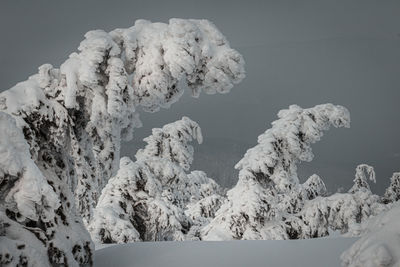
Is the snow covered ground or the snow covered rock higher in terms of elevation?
the snow covered rock

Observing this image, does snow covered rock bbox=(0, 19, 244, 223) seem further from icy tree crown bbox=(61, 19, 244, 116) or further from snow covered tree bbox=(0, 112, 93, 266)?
snow covered tree bbox=(0, 112, 93, 266)

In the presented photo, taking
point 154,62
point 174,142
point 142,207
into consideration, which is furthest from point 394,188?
point 154,62

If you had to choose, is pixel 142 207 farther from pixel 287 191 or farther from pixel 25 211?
pixel 25 211

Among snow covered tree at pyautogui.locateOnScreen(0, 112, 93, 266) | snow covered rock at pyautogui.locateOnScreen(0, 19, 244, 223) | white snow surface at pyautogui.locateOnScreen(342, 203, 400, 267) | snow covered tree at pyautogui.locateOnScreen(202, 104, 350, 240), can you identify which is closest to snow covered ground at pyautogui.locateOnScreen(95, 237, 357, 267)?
snow covered tree at pyautogui.locateOnScreen(0, 112, 93, 266)

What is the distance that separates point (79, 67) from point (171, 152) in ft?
28.1

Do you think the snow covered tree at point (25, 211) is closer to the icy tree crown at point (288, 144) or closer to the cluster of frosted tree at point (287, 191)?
the cluster of frosted tree at point (287, 191)

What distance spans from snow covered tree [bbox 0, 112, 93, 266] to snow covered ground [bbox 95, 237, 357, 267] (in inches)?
35.6

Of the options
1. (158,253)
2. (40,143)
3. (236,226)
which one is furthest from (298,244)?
(236,226)

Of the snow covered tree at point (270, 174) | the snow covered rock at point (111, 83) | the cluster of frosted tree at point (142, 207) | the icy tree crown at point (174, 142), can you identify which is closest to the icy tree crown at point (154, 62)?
the snow covered rock at point (111, 83)

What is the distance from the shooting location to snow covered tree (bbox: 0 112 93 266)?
3.81 m

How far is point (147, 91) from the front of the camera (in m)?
6.85

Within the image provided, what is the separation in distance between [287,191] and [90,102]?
6.62m

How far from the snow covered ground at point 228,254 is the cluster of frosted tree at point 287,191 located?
4512 millimetres

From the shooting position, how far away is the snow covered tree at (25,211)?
3812mm
